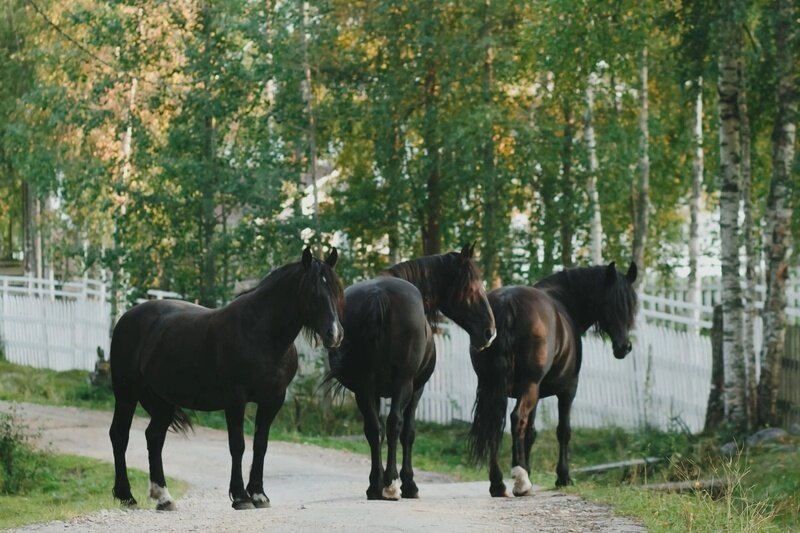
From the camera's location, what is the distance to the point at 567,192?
95.2 feet

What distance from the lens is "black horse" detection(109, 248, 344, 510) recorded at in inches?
407

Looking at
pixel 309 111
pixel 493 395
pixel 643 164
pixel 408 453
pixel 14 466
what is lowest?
pixel 14 466

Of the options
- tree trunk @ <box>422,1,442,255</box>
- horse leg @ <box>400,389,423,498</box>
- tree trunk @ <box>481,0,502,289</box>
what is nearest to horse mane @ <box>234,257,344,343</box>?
horse leg @ <box>400,389,423,498</box>

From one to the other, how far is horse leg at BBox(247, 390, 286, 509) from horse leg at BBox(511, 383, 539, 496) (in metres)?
2.18

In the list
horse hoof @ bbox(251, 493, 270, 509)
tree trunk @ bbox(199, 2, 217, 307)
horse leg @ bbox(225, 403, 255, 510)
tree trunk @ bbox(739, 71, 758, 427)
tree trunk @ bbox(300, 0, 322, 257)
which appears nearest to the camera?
horse leg @ bbox(225, 403, 255, 510)

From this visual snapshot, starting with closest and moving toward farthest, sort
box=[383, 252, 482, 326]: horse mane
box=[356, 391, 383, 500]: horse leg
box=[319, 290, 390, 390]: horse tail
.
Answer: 1. box=[356, 391, 383, 500]: horse leg
2. box=[319, 290, 390, 390]: horse tail
3. box=[383, 252, 482, 326]: horse mane

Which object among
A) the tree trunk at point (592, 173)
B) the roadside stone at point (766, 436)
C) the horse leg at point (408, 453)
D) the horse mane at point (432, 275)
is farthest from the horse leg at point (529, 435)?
the tree trunk at point (592, 173)

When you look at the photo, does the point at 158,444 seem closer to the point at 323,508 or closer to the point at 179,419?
the point at 179,419

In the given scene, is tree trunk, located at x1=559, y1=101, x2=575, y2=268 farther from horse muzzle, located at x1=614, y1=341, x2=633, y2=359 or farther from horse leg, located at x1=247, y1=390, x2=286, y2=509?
horse leg, located at x1=247, y1=390, x2=286, y2=509

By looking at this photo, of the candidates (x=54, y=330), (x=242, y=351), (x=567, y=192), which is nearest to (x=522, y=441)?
(x=242, y=351)

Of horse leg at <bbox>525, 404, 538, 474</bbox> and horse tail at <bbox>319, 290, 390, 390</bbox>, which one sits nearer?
horse tail at <bbox>319, 290, 390, 390</bbox>

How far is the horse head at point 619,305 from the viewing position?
13.0 m

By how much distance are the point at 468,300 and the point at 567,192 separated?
17.5 meters

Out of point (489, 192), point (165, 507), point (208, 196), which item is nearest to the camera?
point (165, 507)
